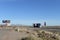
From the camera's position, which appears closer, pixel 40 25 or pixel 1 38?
pixel 1 38

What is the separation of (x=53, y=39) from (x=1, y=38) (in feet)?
25.6

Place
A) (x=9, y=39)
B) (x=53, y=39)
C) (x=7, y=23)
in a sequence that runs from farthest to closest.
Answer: (x=7, y=23)
(x=53, y=39)
(x=9, y=39)

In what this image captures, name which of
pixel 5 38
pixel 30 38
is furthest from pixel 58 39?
pixel 5 38

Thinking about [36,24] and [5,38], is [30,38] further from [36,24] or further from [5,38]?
[36,24]

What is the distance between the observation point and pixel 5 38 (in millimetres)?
29172

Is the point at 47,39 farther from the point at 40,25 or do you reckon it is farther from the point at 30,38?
the point at 40,25

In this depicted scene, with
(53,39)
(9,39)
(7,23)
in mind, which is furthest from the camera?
(7,23)

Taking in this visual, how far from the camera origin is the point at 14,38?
28812 millimetres

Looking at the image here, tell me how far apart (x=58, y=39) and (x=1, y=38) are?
28.3ft

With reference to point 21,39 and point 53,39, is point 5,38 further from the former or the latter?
point 53,39

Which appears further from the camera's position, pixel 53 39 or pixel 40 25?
pixel 40 25

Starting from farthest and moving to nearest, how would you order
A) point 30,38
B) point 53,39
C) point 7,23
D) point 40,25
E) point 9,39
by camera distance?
point 40,25 < point 7,23 < point 53,39 < point 9,39 < point 30,38

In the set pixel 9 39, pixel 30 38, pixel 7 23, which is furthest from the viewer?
pixel 7 23

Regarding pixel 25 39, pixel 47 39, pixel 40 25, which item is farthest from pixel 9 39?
pixel 40 25
